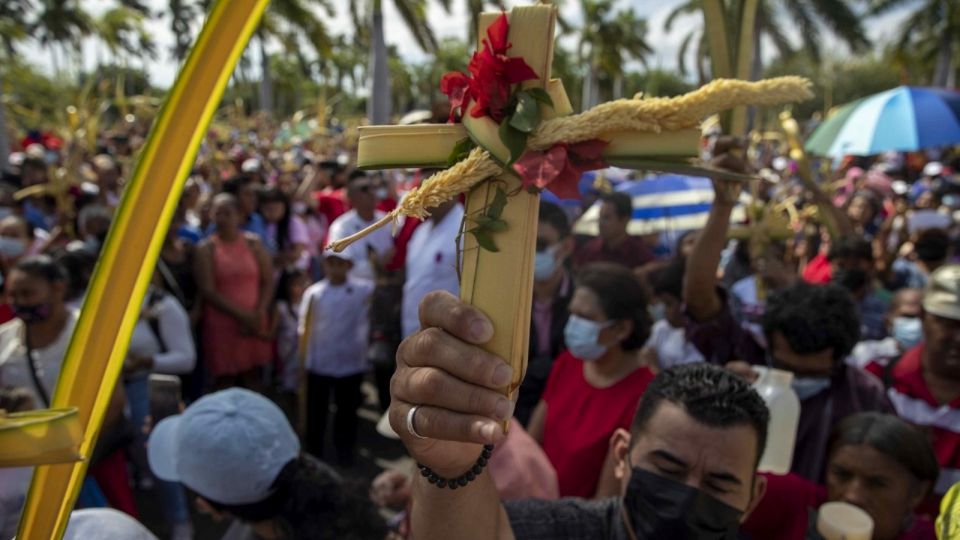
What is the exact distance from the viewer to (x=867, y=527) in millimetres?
1646

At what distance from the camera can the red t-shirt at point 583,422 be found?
2.27m

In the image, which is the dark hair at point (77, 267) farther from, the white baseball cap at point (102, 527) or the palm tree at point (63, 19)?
the palm tree at point (63, 19)

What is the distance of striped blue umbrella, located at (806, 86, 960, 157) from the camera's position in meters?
5.52

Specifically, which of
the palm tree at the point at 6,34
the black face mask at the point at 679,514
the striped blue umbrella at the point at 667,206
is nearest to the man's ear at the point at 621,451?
the black face mask at the point at 679,514

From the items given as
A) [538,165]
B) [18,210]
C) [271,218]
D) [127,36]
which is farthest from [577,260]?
[127,36]

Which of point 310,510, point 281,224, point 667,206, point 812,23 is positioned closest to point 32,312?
point 310,510

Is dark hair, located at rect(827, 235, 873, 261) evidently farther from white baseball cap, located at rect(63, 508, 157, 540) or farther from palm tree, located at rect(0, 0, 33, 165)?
palm tree, located at rect(0, 0, 33, 165)

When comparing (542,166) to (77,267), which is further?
(77,267)

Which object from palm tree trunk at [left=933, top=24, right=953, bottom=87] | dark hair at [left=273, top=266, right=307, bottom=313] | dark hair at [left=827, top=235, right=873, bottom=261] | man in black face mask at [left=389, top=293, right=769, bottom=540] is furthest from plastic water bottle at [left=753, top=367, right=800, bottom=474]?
palm tree trunk at [left=933, top=24, right=953, bottom=87]

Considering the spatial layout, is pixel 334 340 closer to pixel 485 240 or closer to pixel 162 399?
pixel 162 399

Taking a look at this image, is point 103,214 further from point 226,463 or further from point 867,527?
point 867,527

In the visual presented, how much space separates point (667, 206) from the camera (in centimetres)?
557

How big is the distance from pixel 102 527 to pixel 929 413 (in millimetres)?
2591

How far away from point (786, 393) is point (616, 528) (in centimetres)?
81
